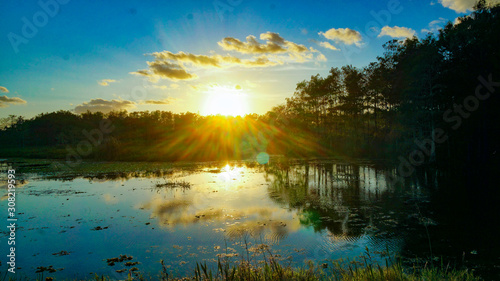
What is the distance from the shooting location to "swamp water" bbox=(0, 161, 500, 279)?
27.6 feet

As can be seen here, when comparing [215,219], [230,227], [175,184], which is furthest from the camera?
[175,184]

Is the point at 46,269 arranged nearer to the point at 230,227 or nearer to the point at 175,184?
the point at 230,227

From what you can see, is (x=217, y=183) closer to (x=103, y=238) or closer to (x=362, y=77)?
(x=103, y=238)

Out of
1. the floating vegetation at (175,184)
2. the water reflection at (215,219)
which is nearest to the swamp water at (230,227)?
the water reflection at (215,219)

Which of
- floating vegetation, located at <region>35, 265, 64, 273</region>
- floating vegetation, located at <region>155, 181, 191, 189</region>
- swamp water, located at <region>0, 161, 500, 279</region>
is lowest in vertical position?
floating vegetation, located at <region>35, 265, 64, 273</region>

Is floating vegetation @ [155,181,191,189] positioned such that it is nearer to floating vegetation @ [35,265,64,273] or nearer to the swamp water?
the swamp water

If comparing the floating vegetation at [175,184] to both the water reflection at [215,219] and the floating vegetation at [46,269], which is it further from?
the floating vegetation at [46,269]

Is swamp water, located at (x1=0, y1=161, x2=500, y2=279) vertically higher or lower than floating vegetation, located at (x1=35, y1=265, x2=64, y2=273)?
higher

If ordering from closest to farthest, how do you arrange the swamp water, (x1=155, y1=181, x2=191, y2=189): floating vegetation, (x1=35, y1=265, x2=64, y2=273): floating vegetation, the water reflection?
(x1=35, y1=265, x2=64, y2=273): floating vegetation, the swamp water, the water reflection, (x1=155, y1=181, x2=191, y2=189): floating vegetation

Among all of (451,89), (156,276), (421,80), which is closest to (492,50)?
(451,89)

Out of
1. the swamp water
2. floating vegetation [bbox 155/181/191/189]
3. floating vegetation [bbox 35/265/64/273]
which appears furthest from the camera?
floating vegetation [bbox 155/181/191/189]

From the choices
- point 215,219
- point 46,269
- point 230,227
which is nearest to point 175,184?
point 215,219

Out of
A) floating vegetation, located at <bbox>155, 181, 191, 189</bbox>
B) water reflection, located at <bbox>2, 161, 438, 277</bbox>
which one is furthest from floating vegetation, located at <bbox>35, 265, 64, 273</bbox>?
floating vegetation, located at <bbox>155, 181, 191, 189</bbox>

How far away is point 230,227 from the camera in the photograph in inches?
450
